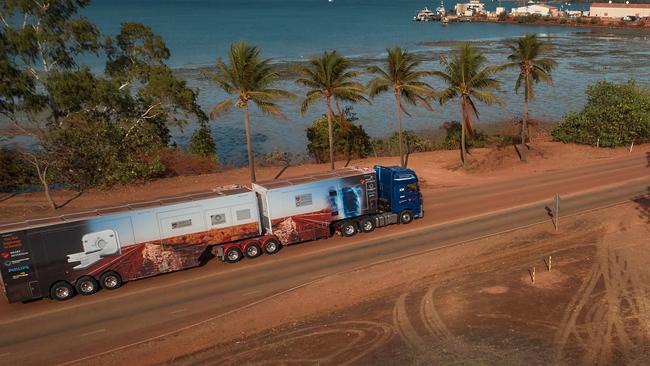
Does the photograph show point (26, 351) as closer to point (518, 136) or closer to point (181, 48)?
point (518, 136)

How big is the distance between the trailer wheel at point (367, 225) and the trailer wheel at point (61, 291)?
621 inches

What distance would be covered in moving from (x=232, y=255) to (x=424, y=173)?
23.3 m

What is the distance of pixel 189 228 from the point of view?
2816 cm

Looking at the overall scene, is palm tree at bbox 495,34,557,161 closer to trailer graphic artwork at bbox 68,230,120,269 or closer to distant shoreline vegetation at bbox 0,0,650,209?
distant shoreline vegetation at bbox 0,0,650,209

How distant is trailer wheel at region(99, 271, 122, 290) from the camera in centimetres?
2659

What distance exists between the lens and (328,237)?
1300 inches

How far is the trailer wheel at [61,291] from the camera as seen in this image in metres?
25.7

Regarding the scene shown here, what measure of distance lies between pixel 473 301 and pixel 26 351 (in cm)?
1786

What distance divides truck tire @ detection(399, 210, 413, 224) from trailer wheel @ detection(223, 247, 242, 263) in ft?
34.6

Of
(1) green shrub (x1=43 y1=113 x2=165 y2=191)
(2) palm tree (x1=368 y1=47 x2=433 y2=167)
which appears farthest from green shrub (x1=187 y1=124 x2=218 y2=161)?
(2) palm tree (x1=368 y1=47 x2=433 y2=167)

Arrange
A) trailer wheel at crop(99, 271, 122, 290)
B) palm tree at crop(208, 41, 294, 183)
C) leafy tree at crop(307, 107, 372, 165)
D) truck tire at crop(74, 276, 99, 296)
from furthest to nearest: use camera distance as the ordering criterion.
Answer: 1. leafy tree at crop(307, 107, 372, 165)
2. palm tree at crop(208, 41, 294, 183)
3. trailer wheel at crop(99, 271, 122, 290)
4. truck tire at crop(74, 276, 99, 296)

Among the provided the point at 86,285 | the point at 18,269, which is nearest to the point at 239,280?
the point at 86,285

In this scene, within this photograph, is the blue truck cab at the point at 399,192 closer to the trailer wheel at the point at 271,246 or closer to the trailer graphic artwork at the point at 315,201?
the trailer graphic artwork at the point at 315,201

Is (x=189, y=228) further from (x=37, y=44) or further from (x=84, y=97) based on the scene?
(x=37, y=44)
